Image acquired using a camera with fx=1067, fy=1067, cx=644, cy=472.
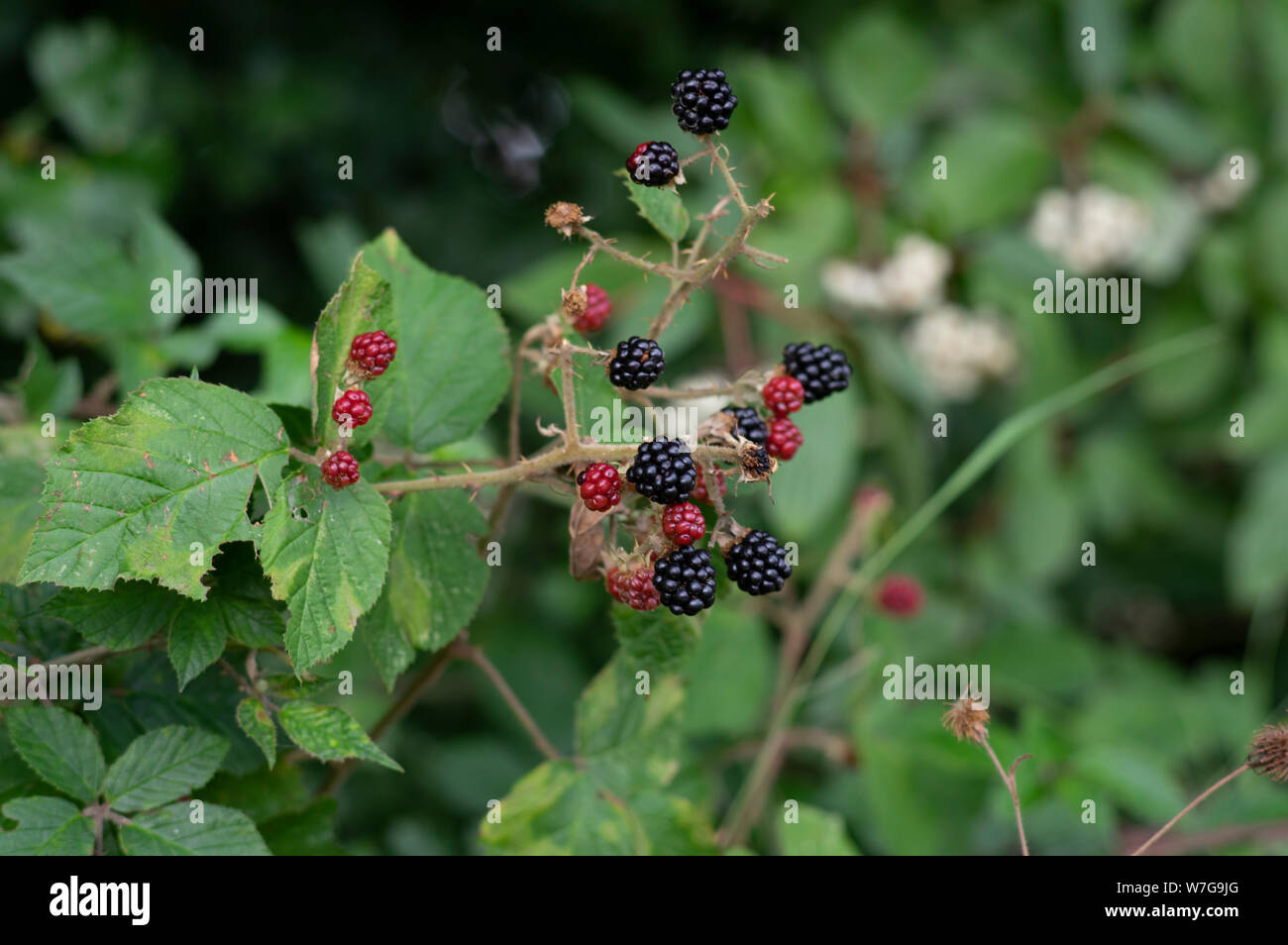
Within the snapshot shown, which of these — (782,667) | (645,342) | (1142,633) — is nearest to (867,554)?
(782,667)

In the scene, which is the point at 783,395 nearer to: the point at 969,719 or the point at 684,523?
the point at 684,523

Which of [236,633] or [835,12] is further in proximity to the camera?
[835,12]

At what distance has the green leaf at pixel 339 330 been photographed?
774mm

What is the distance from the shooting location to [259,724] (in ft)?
2.44

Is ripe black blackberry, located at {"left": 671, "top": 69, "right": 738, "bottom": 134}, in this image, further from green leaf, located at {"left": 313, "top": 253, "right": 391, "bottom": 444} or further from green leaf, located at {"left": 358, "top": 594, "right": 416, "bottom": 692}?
green leaf, located at {"left": 358, "top": 594, "right": 416, "bottom": 692}

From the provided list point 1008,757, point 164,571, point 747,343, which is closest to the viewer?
point 164,571

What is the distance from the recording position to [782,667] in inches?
67.3

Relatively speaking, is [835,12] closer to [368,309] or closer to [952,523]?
[952,523]

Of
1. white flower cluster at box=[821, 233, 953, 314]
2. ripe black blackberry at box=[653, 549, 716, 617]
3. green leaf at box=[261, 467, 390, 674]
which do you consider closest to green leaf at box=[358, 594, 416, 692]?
green leaf at box=[261, 467, 390, 674]

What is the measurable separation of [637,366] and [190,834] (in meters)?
0.46

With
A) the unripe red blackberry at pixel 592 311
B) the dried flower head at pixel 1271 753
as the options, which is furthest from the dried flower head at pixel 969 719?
the unripe red blackberry at pixel 592 311

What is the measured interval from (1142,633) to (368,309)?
9.36ft

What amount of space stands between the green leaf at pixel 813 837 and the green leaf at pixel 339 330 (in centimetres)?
73

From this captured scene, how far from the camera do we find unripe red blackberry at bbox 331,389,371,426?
0.77 metres
